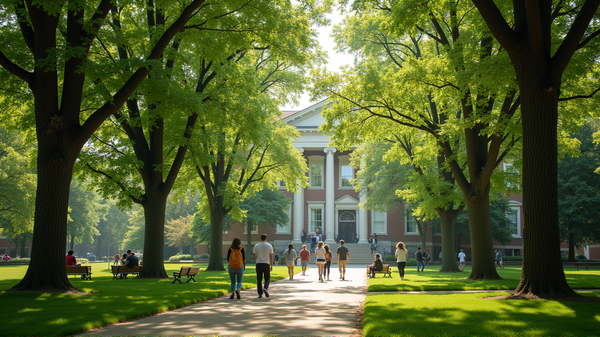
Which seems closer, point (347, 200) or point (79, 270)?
point (79, 270)

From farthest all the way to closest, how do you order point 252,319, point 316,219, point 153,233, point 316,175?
point 316,175
point 316,219
point 153,233
point 252,319

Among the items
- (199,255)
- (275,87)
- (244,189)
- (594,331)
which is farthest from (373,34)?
(199,255)

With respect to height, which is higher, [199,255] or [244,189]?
[244,189]

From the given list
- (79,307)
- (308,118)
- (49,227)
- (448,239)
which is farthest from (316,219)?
(79,307)

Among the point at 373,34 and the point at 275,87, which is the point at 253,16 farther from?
the point at 275,87

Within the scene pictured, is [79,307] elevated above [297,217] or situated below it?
below

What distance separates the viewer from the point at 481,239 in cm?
1672

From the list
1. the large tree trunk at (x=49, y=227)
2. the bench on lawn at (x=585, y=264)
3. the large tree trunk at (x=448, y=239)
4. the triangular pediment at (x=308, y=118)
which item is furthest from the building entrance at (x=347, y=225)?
the large tree trunk at (x=49, y=227)

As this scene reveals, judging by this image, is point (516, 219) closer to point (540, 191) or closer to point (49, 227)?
point (540, 191)

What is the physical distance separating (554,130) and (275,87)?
65.7 ft

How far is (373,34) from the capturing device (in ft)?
71.8

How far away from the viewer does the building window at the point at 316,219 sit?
48500 millimetres

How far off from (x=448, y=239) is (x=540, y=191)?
15.1 metres

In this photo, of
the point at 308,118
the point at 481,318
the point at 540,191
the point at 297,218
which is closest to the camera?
the point at 481,318
